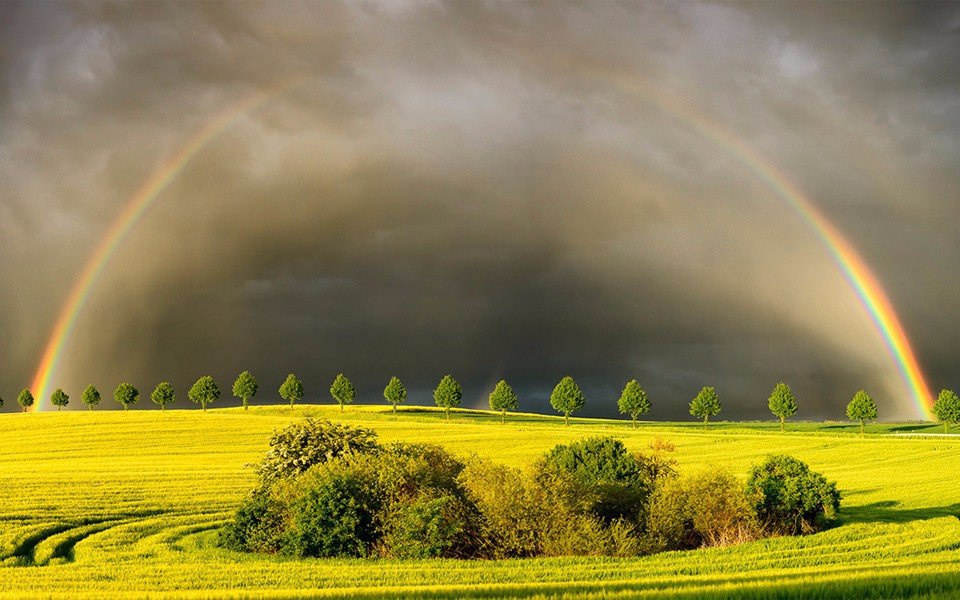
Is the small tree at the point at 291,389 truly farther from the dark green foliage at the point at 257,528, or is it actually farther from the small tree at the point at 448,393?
the dark green foliage at the point at 257,528

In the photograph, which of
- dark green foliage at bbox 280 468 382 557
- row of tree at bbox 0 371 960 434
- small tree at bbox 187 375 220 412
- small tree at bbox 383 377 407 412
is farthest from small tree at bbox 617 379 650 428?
dark green foliage at bbox 280 468 382 557

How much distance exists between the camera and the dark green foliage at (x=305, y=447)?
1432 inches

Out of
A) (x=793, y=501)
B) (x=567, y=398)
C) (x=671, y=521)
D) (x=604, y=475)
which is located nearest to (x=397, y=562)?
(x=671, y=521)

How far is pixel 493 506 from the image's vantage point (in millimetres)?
29188

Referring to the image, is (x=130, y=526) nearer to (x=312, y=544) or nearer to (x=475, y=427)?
(x=312, y=544)

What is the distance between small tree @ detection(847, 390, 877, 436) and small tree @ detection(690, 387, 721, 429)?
821 inches

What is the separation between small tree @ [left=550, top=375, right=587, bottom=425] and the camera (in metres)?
138

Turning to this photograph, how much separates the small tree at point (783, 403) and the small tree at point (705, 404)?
852 cm

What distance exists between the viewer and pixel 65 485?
5116cm

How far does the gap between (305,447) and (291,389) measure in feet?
401

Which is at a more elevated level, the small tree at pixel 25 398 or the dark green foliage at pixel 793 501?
the small tree at pixel 25 398

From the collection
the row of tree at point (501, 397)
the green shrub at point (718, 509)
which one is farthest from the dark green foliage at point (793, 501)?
the row of tree at point (501, 397)

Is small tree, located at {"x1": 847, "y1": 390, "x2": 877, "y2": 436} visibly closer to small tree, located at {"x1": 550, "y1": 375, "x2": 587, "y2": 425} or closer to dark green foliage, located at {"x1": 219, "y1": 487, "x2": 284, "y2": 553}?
small tree, located at {"x1": 550, "y1": 375, "x2": 587, "y2": 425}

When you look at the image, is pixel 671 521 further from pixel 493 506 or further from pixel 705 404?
pixel 705 404
